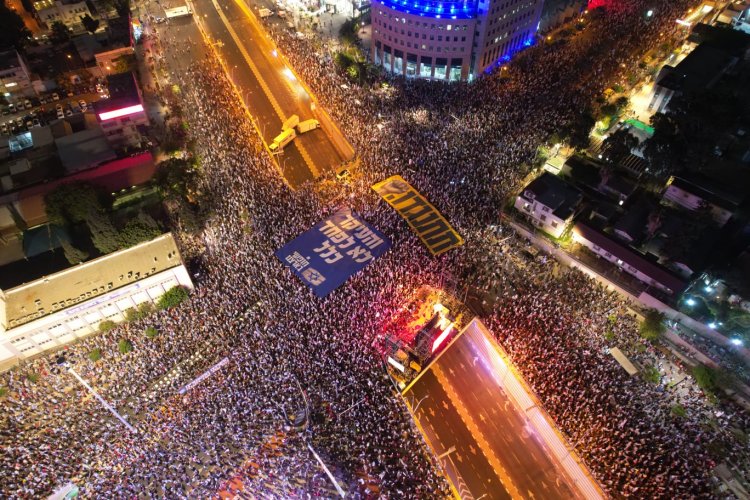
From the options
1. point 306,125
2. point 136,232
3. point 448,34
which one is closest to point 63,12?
point 306,125

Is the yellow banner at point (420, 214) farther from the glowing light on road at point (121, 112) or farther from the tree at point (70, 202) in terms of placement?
the glowing light on road at point (121, 112)

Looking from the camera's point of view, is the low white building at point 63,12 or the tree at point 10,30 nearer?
the tree at point 10,30

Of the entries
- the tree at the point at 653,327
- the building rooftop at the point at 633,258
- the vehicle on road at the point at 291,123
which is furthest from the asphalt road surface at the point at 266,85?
the tree at the point at 653,327

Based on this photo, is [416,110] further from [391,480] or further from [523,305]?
[391,480]

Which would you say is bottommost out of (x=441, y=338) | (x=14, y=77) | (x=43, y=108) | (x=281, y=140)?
(x=441, y=338)

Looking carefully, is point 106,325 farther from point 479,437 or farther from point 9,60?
point 9,60

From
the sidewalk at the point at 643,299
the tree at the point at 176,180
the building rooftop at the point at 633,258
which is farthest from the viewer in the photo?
the tree at the point at 176,180

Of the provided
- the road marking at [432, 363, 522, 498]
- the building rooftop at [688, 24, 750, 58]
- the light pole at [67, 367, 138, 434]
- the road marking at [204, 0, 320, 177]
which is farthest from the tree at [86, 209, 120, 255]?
the building rooftop at [688, 24, 750, 58]
